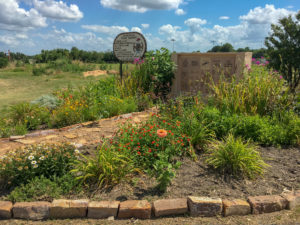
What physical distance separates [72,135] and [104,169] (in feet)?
6.78

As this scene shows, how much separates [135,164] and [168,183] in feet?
2.02

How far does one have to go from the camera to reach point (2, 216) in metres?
2.70

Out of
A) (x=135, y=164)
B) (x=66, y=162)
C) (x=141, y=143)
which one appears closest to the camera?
(x=66, y=162)

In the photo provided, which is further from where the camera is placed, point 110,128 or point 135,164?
point 110,128

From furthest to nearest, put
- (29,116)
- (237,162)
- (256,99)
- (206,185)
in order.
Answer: (29,116) < (256,99) < (237,162) < (206,185)

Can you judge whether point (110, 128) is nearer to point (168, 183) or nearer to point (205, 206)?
point (168, 183)

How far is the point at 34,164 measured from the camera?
299 cm

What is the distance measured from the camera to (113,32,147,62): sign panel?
26.7 feet

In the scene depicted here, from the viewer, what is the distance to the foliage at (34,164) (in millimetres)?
2992

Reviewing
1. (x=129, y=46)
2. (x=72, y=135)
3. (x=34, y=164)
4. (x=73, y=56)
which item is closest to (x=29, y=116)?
(x=72, y=135)

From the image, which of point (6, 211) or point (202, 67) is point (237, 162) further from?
point (202, 67)

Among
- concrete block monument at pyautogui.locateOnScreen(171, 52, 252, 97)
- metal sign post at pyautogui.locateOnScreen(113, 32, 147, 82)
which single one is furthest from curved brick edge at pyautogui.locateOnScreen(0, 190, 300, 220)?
metal sign post at pyautogui.locateOnScreen(113, 32, 147, 82)

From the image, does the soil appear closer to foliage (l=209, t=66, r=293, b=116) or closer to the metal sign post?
foliage (l=209, t=66, r=293, b=116)

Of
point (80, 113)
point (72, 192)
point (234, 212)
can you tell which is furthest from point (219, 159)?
point (80, 113)
